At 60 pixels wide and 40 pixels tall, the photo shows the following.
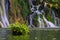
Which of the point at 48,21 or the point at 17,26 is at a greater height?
the point at 17,26

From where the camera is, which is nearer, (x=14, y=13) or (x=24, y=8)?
(x=14, y=13)

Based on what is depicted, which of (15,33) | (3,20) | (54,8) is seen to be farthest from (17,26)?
(54,8)

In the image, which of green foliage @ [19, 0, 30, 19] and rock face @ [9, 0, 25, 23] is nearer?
rock face @ [9, 0, 25, 23]

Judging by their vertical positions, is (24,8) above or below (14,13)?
above

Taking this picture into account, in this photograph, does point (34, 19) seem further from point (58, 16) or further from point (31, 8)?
point (58, 16)

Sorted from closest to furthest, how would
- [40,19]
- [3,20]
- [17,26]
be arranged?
1. [17,26]
2. [3,20]
3. [40,19]

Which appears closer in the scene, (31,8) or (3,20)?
(3,20)

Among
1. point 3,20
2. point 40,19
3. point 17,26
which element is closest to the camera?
point 17,26

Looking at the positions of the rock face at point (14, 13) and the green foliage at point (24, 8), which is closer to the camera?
the rock face at point (14, 13)
